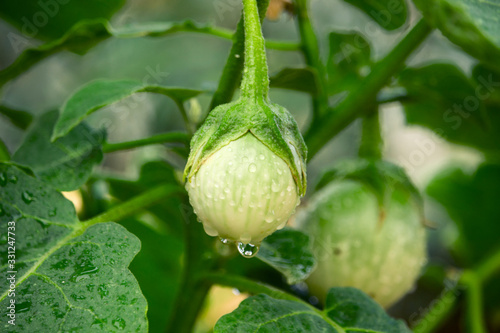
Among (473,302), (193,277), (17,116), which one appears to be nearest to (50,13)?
(17,116)

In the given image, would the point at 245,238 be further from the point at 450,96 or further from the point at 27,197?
the point at 450,96

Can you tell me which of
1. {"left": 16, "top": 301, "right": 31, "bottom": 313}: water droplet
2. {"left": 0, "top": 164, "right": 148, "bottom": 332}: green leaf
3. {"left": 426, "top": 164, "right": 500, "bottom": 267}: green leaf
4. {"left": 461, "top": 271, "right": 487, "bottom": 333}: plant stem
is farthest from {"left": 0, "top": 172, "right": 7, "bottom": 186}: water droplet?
{"left": 426, "top": 164, "right": 500, "bottom": 267}: green leaf

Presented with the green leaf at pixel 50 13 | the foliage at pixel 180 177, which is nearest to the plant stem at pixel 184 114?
the foliage at pixel 180 177

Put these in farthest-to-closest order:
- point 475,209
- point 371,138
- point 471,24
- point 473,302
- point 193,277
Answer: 1. point 475,209
2. point 473,302
3. point 371,138
4. point 193,277
5. point 471,24

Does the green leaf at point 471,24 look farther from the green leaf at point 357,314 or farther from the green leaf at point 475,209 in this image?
the green leaf at point 475,209

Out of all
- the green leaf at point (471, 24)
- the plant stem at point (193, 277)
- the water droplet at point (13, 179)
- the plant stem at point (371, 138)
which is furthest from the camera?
the plant stem at point (371, 138)

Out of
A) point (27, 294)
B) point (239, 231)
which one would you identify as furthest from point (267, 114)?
point (27, 294)

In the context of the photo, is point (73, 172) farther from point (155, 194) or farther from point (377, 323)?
point (377, 323)
